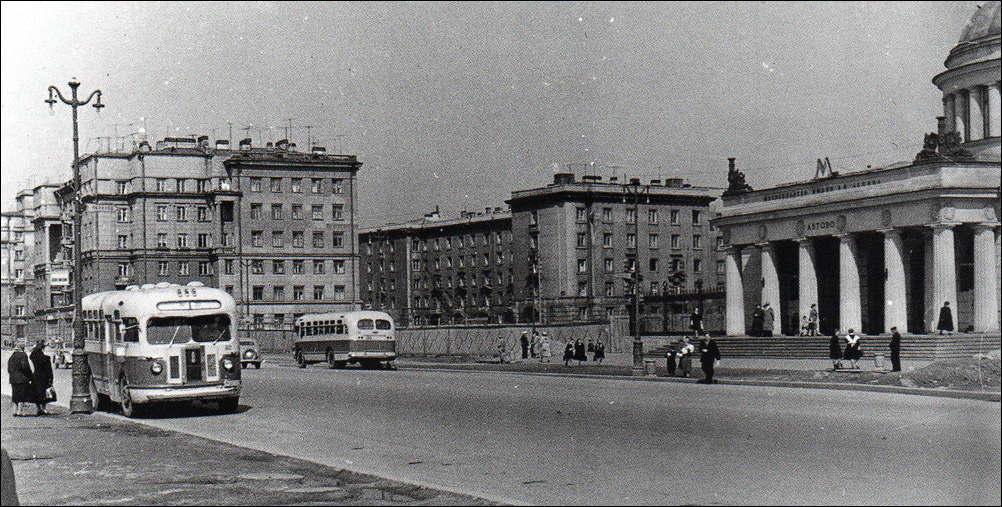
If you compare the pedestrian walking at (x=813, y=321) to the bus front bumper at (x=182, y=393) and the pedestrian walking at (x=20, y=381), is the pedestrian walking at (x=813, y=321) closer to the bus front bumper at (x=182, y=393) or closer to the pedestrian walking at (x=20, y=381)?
the bus front bumper at (x=182, y=393)

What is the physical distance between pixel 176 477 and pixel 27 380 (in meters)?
11.5

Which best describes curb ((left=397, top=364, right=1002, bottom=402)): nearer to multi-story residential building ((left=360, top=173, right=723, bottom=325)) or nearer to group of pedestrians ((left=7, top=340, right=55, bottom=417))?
group of pedestrians ((left=7, top=340, right=55, bottom=417))

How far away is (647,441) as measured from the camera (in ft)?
47.7

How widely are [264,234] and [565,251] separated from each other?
79.4 ft

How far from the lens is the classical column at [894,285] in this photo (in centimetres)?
3922

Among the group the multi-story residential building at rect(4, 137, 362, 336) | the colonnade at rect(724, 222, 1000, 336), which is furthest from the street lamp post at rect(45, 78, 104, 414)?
the multi-story residential building at rect(4, 137, 362, 336)

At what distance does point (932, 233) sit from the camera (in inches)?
993

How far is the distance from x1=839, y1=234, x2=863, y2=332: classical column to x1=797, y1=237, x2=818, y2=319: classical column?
8.00 feet

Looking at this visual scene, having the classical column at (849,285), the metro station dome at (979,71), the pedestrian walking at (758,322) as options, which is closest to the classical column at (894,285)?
the classical column at (849,285)

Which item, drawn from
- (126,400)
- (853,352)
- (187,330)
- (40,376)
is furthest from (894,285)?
(40,376)

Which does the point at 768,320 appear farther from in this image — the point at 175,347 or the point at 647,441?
the point at 647,441

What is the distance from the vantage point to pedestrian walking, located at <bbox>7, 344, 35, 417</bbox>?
2170 cm

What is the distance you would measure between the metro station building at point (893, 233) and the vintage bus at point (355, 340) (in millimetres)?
17679

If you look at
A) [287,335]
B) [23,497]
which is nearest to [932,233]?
[23,497]
